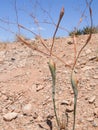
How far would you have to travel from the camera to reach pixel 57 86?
4402 millimetres

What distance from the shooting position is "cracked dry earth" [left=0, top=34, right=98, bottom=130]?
3.76 metres

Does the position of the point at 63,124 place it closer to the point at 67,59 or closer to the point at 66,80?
the point at 66,80

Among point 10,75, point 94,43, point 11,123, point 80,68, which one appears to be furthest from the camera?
point 94,43

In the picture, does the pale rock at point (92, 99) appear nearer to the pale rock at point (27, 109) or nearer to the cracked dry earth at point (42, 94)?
the cracked dry earth at point (42, 94)

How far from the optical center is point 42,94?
4.27m

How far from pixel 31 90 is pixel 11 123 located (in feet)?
2.41

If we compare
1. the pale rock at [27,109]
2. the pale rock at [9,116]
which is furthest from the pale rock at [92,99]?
the pale rock at [9,116]

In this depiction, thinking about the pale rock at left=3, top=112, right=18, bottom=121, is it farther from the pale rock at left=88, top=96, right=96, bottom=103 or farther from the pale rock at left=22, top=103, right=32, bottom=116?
the pale rock at left=88, top=96, right=96, bottom=103

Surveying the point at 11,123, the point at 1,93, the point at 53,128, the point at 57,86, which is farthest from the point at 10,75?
the point at 53,128

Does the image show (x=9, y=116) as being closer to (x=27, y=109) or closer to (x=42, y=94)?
(x=27, y=109)

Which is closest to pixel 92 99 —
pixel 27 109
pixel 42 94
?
pixel 42 94

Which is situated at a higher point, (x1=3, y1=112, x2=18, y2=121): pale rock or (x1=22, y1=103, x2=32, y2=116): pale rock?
(x1=22, y1=103, x2=32, y2=116): pale rock

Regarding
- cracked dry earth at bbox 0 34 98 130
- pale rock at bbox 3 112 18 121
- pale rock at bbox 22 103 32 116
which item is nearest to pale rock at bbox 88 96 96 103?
cracked dry earth at bbox 0 34 98 130

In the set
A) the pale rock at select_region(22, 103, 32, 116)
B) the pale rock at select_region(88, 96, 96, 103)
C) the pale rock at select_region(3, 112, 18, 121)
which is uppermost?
the pale rock at select_region(88, 96, 96, 103)
